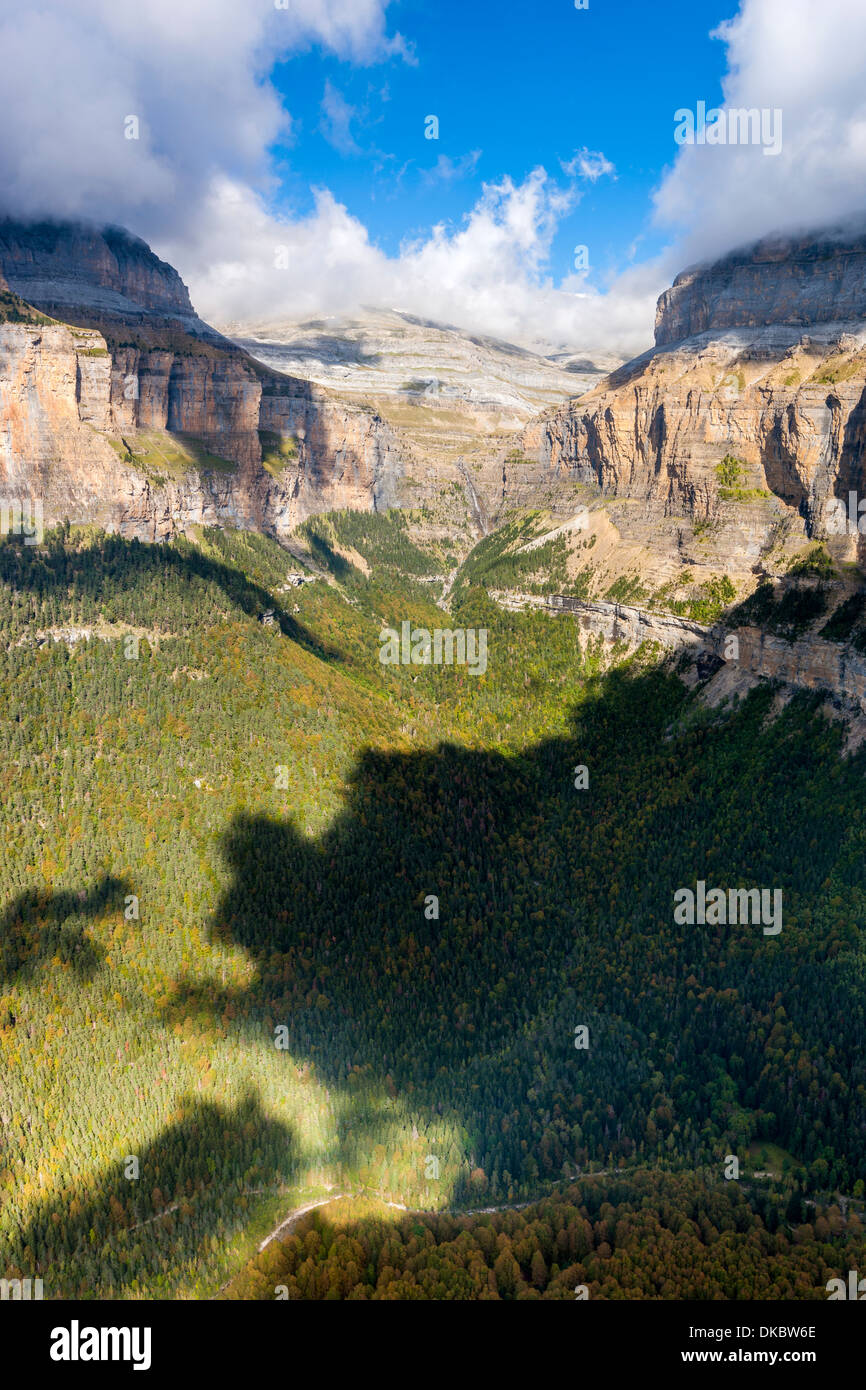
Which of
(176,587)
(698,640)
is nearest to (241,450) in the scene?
(176,587)

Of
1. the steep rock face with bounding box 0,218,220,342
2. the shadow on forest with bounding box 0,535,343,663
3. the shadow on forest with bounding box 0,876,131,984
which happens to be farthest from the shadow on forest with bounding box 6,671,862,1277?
the steep rock face with bounding box 0,218,220,342

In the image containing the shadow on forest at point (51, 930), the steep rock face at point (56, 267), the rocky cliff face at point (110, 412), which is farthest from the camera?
the steep rock face at point (56, 267)

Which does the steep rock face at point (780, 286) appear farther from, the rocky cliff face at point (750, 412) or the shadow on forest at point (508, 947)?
the shadow on forest at point (508, 947)

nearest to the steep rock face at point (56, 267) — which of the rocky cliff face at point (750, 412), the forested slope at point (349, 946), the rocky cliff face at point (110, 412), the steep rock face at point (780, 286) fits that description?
the rocky cliff face at point (110, 412)

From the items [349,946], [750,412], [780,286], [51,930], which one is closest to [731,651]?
[750,412]
